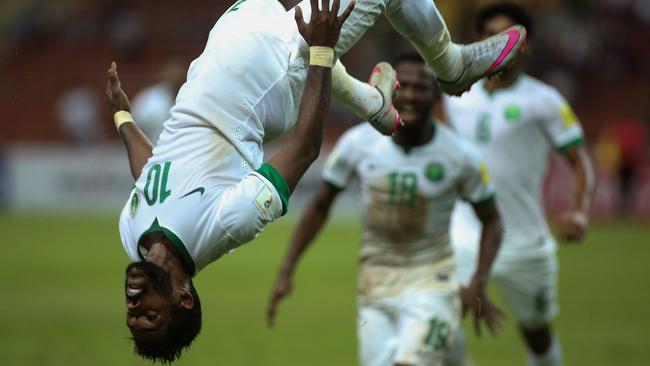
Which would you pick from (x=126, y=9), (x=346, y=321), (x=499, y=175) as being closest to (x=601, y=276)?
(x=346, y=321)

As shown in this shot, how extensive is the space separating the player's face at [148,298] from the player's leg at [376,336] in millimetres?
2499

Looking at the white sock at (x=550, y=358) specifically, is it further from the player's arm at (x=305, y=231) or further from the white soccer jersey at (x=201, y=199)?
the white soccer jersey at (x=201, y=199)

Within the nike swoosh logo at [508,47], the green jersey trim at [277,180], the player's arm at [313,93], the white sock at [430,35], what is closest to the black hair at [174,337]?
the green jersey trim at [277,180]

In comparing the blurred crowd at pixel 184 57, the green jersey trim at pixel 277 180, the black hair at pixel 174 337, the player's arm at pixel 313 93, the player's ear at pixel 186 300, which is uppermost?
the player's arm at pixel 313 93

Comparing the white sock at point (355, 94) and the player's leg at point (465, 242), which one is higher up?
the white sock at point (355, 94)

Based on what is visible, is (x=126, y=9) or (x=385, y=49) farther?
(x=126, y=9)

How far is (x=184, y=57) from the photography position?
32188 millimetres

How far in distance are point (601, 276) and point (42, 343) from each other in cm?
923

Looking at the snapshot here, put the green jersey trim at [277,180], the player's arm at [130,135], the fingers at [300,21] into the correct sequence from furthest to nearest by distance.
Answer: the player's arm at [130,135] → the fingers at [300,21] → the green jersey trim at [277,180]

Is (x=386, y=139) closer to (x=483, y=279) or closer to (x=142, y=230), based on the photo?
(x=483, y=279)

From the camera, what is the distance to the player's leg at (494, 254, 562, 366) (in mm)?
9258

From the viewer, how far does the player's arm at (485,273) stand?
7.59 metres

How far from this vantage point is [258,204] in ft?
17.5

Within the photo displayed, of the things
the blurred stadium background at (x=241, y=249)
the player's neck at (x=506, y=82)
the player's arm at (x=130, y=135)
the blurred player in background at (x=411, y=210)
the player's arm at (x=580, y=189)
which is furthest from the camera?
the blurred stadium background at (x=241, y=249)
